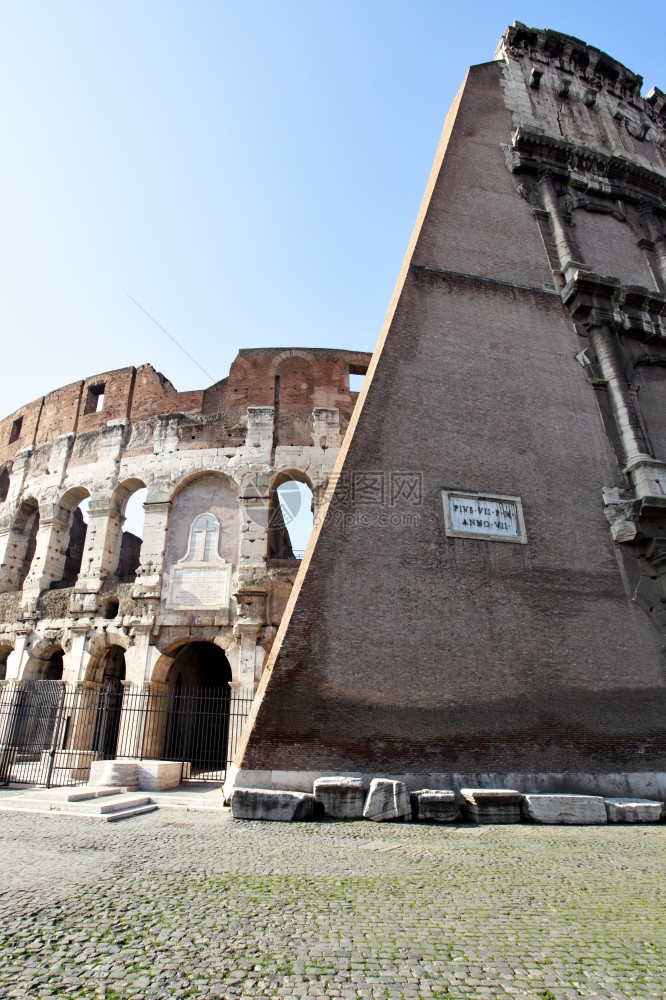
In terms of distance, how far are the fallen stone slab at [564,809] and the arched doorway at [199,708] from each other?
26.3 ft

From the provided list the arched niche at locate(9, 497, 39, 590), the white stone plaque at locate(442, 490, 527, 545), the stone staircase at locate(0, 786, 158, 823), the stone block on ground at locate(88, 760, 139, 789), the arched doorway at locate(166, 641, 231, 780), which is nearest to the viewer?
the stone staircase at locate(0, 786, 158, 823)

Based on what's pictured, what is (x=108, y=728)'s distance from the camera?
1318cm

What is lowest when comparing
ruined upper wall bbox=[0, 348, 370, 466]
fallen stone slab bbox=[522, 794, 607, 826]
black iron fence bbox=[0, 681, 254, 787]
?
fallen stone slab bbox=[522, 794, 607, 826]

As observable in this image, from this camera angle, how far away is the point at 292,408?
14641 mm

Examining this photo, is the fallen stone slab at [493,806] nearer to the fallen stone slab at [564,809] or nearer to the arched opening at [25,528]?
the fallen stone slab at [564,809]

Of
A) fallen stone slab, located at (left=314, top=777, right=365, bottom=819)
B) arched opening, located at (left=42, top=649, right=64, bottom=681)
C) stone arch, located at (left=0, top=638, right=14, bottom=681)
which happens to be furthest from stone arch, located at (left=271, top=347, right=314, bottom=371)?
fallen stone slab, located at (left=314, top=777, right=365, bottom=819)

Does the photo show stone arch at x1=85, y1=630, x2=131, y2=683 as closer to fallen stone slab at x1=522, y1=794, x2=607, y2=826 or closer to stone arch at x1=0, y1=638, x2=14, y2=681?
stone arch at x1=0, y1=638, x2=14, y2=681

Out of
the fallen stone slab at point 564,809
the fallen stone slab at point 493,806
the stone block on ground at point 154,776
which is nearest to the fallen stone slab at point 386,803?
the fallen stone slab at point 493,806

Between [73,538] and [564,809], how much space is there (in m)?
15.5

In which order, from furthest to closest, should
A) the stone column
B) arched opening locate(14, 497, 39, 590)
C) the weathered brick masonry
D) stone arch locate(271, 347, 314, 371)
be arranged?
arched opening locate(14, 497, 39, 590)
stone arch locate(271, 347, 314, 371)
the stone column
the weathered brick masonry

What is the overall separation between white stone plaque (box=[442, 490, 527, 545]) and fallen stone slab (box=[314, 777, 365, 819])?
3914 millimetres

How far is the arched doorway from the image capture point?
13367mm

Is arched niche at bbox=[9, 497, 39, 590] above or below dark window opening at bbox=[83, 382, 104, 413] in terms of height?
below

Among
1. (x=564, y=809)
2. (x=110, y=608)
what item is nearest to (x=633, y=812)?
(x=564, y=809)
